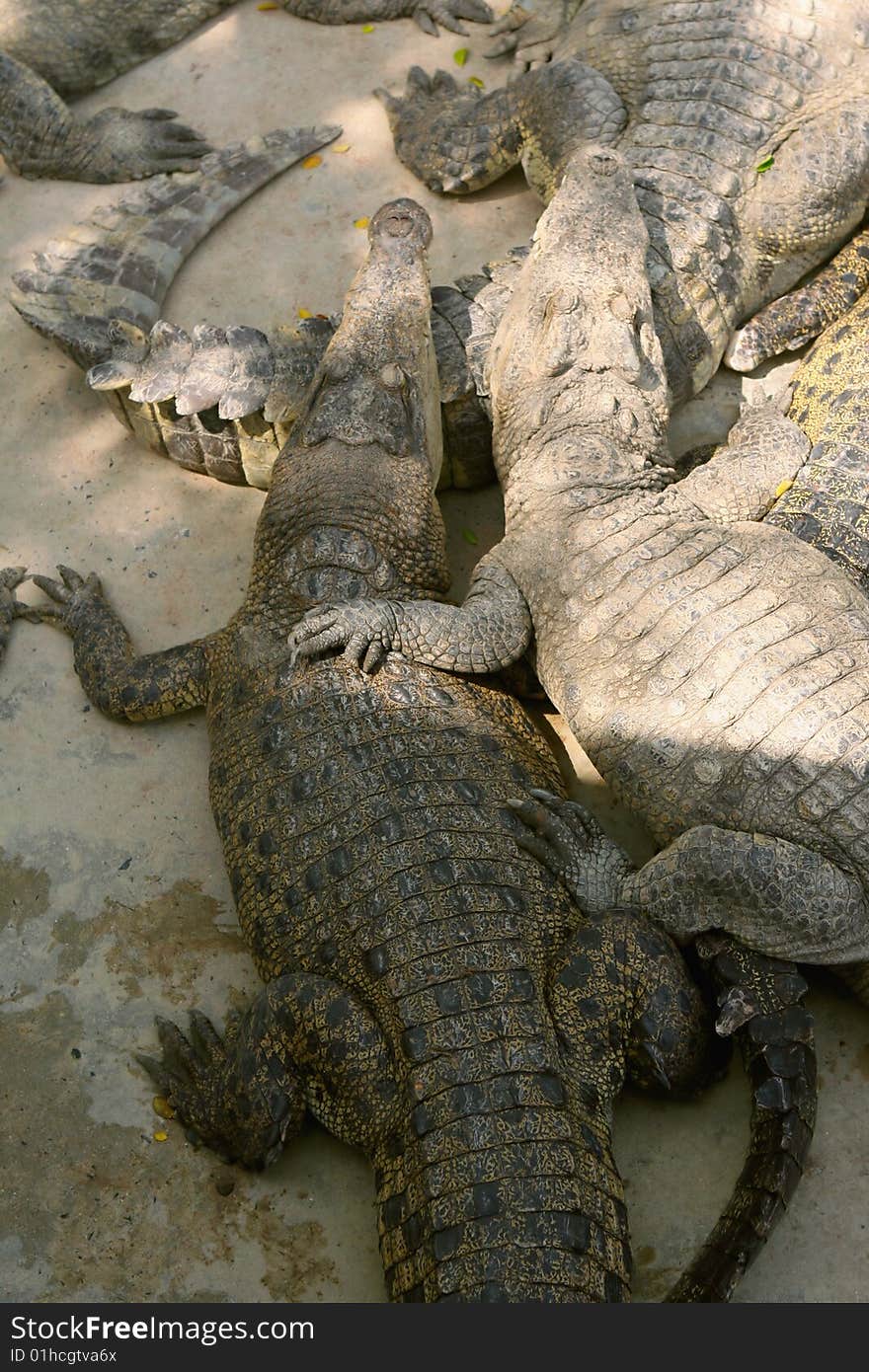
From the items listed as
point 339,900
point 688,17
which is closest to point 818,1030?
point 339,900

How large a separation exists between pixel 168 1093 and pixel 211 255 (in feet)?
10.9

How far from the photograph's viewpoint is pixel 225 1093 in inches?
131

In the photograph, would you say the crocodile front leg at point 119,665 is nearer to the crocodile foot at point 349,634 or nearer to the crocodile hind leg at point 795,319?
the crocodile foot at point 349,634

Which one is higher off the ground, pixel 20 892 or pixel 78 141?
pixel 78 141

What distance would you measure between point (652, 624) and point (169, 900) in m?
1.58

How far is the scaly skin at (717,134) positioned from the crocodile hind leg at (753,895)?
1.92 meters

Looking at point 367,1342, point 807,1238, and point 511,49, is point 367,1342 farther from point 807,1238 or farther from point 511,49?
point 511,49

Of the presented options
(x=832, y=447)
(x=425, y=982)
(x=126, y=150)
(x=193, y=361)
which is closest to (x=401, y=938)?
(x=425, y=982)

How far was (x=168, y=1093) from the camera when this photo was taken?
3.45m

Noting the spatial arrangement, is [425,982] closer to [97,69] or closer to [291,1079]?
[291,1079]

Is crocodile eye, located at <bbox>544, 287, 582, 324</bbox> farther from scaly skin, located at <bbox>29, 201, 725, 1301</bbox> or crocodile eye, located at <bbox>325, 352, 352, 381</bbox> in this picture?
crocodile eye, located at <bbox>325, 352, 352, 381</bbox>

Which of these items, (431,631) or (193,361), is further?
(193,361)

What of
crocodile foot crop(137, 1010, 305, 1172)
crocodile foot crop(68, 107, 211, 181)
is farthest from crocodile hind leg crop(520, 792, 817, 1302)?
crocodile foot crop(68, 107, 211, 181)

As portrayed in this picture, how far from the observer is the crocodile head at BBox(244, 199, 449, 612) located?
398 cm
